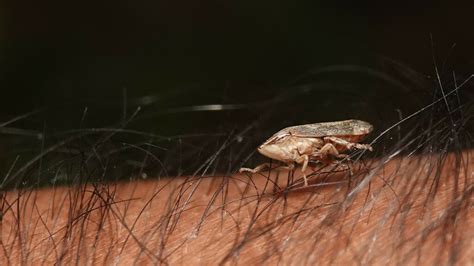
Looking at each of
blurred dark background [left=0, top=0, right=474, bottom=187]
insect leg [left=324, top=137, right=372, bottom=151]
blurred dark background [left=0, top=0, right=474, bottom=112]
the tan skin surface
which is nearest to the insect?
insect leg [left=324, top=137, right=372, bottom=151]

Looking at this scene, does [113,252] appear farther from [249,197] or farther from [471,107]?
[471,107]

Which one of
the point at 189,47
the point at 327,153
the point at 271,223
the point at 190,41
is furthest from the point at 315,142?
the point at 190,41

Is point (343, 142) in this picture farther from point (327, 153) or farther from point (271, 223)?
point (271, 223)

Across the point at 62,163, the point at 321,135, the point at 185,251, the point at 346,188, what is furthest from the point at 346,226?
the point at 62,163

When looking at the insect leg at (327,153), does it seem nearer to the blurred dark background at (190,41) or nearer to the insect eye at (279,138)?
the insect eye at (279,138)

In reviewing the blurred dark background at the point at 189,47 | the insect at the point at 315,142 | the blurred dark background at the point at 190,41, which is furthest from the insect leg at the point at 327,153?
the blurred dark background at the point at 190,41

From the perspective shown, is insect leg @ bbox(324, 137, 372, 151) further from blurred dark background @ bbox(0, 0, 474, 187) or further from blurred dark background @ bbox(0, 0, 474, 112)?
blurred dark background @ bbox(0, 0, 474, 112)
